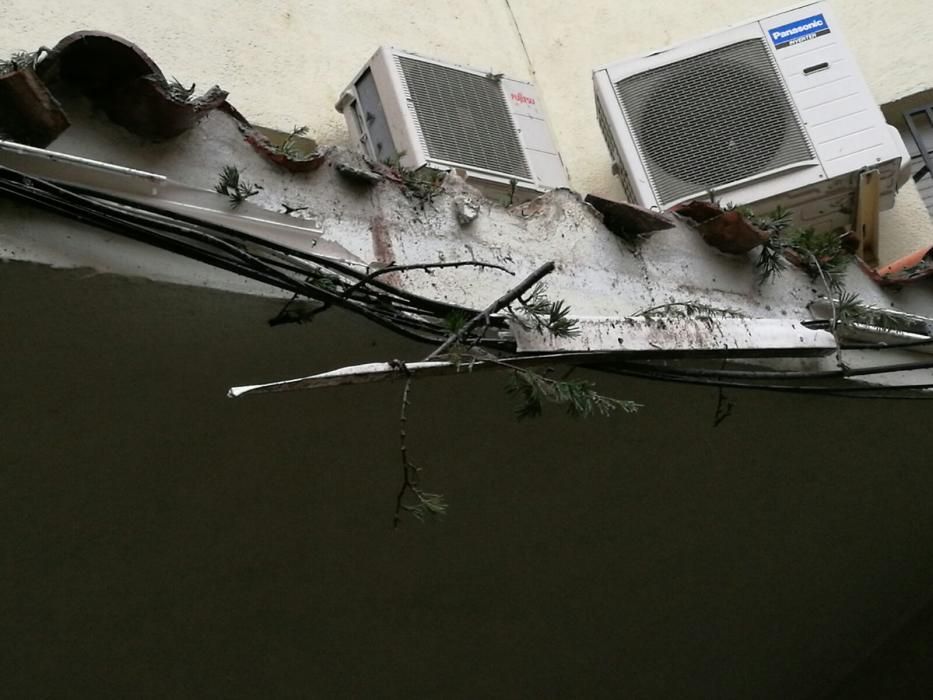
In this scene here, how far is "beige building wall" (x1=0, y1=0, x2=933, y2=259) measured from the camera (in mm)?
4457

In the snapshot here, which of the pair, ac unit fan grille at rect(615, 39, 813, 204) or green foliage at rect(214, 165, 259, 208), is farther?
ac unit fan grille at rect(615, 39, 813, 204)

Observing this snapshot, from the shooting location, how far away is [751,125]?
4211 mm

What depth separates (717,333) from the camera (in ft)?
9.68

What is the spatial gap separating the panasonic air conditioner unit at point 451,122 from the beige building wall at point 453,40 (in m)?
0.51

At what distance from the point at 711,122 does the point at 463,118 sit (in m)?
0.92

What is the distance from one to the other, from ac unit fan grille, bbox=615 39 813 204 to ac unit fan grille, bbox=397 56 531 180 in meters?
0.51

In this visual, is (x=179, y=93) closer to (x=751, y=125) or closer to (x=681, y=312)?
(x=681, y=312)

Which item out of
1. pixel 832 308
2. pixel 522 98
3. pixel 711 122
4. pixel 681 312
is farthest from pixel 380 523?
pixel 711 122

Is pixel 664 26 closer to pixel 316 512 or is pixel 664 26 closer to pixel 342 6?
pixel 342 6

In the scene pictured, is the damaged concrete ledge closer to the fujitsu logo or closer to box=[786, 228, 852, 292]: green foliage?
box=[786, 228, 852, 292]: green foliage

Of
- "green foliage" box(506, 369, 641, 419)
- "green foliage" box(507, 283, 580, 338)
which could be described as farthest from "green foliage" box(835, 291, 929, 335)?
"green foliage" box(506, 369, 641, 419)

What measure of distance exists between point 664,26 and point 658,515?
9.06 ft

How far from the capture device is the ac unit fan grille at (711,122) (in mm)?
4176

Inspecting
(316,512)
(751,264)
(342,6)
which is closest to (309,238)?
(316,512)
